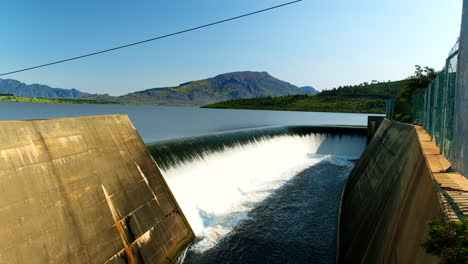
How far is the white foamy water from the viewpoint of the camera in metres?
13.5

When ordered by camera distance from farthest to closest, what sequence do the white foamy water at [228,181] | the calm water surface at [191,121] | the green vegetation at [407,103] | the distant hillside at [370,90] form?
the distant hillside at [370,90], the calm water surface at [191,121], the green vegetation at [407,103], the white foamy water at [228,181]

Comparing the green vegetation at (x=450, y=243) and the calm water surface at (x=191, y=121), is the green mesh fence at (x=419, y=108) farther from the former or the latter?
the calm water surface at (x=191, y=121)

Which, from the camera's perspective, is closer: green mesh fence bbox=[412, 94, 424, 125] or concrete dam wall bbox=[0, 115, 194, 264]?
concrete dam wall bbox=[0, 115, 194, 264]

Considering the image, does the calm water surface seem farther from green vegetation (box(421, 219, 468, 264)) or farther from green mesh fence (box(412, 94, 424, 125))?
green vegetation (box(421, 219, 468, 264))

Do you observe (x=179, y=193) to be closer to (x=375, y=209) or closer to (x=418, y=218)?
(x=375, y=209)

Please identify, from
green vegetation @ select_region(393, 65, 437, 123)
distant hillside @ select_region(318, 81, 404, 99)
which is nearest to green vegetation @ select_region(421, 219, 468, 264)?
green vegetation @ select_region(393, 65, 437, 123)

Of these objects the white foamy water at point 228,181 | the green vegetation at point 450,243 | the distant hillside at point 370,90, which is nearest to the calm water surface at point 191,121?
the white foamy water at point 228,181

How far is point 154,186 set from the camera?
34.5 feet

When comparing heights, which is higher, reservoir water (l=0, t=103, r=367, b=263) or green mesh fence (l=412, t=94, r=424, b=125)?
green mesh fence (l=412, t=94, r=424, b=125)

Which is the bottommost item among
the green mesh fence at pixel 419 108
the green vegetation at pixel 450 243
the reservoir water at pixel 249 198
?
the reservoir water at pixel 249 198

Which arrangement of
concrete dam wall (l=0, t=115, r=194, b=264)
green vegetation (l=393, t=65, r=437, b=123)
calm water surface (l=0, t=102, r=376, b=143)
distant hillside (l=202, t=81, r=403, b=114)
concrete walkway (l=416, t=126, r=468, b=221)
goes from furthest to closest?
distant hillside (l=202, t=81, r=403, b=114), calm water surface (l=0, t=102, r=376, b=143), green vegetation (l=393, t=65, r=437, b=123), concrete dam wall (l=0, t=115, r=194, b=264), concrete walkway (l=416, t=126, r=468, b=221)

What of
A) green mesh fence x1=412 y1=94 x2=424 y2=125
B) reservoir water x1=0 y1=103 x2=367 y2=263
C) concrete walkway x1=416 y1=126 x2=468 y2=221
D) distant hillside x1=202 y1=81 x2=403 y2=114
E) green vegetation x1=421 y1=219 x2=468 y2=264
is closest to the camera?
green vegetation x1=421 y1=219 x2=468 y2=264

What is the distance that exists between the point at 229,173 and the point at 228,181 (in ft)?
2.74

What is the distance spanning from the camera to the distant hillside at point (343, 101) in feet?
396
